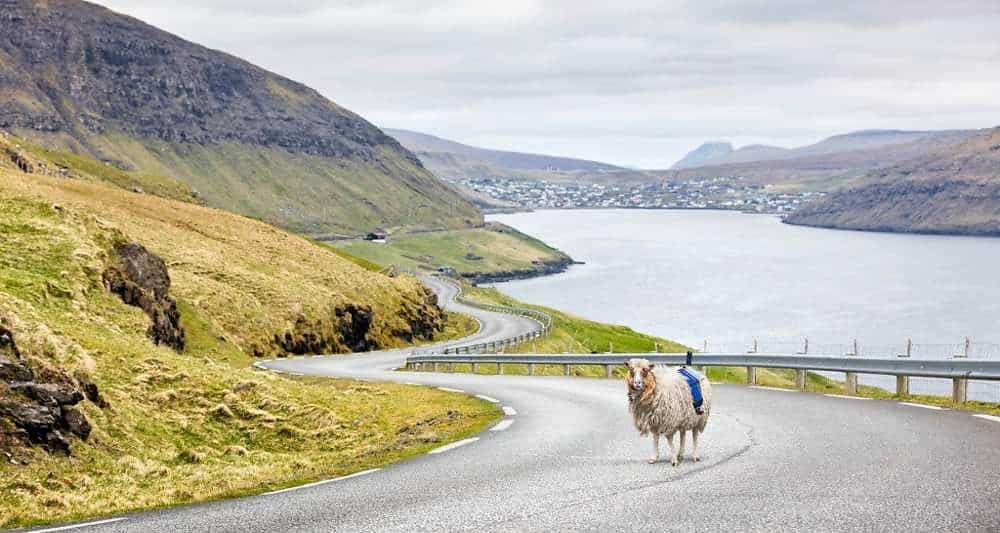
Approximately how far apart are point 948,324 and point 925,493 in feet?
444

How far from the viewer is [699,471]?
13.1 meters

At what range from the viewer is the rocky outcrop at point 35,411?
15086 mm

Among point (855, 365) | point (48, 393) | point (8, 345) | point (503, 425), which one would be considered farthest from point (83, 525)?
point (855, 365)

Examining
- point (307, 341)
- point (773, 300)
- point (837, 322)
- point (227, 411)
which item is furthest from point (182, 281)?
point (773, 300)

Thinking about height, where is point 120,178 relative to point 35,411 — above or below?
above

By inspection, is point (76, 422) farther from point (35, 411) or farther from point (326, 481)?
point (326, 481)

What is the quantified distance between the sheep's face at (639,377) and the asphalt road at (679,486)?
1.04 m

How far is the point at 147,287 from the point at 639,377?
3045cm

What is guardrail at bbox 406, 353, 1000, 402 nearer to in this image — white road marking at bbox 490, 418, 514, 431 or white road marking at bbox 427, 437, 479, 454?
white road marking at bbox 490, 418, 514, 431

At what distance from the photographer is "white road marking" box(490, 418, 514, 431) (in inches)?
763

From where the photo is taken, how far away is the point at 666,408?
45.5 ft

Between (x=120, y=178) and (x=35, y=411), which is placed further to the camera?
(x=120, y=178)

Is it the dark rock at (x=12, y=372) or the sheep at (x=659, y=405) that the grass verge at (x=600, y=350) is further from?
the dark rock at (x=12, y=372)

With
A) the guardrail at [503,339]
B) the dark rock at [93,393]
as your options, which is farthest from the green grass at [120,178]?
the dark rock at [93,393]
